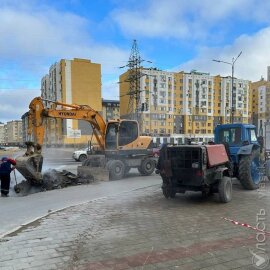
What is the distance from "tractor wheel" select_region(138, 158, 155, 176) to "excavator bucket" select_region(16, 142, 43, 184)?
247 inches

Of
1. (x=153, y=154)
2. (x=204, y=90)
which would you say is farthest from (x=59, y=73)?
(x=153, y=154)

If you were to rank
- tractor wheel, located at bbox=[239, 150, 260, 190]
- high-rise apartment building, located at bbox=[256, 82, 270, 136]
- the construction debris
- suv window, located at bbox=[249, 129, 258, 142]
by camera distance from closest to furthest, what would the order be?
tractor wheel, located at bbox=[239, 150, 260, 190]
the construction debris
suv window, located at bbox=[249, 129, 258, 142]
high-rise apartment building, located at bbox=[256, 82, 270, 136]

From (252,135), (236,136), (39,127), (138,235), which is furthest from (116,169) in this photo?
(138,235)

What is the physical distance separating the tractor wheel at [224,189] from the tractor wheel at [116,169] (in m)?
7.08

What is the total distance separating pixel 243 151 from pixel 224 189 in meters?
2.54

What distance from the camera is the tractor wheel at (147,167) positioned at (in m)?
18.3

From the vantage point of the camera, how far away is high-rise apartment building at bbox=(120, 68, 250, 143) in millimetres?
109844

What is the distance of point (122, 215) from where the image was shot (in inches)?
332

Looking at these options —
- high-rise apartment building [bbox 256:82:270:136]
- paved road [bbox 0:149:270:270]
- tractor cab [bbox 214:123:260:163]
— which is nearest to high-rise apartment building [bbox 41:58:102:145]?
high-rise apartment building [bbox 256:82:270:136]

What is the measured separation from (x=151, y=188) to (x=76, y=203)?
3715mm

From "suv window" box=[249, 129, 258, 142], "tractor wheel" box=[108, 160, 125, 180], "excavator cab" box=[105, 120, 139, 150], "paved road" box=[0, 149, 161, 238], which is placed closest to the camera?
"paved road" box=[0, 149, 161, 238]

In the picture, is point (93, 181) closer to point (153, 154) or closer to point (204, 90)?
point (153, 154)

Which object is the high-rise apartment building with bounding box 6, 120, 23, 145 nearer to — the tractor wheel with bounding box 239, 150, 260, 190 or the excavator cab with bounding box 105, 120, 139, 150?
the excavator cab with bounding box 105, 120, 139, 150

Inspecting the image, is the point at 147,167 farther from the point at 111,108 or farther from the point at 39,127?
the point at 111,108
